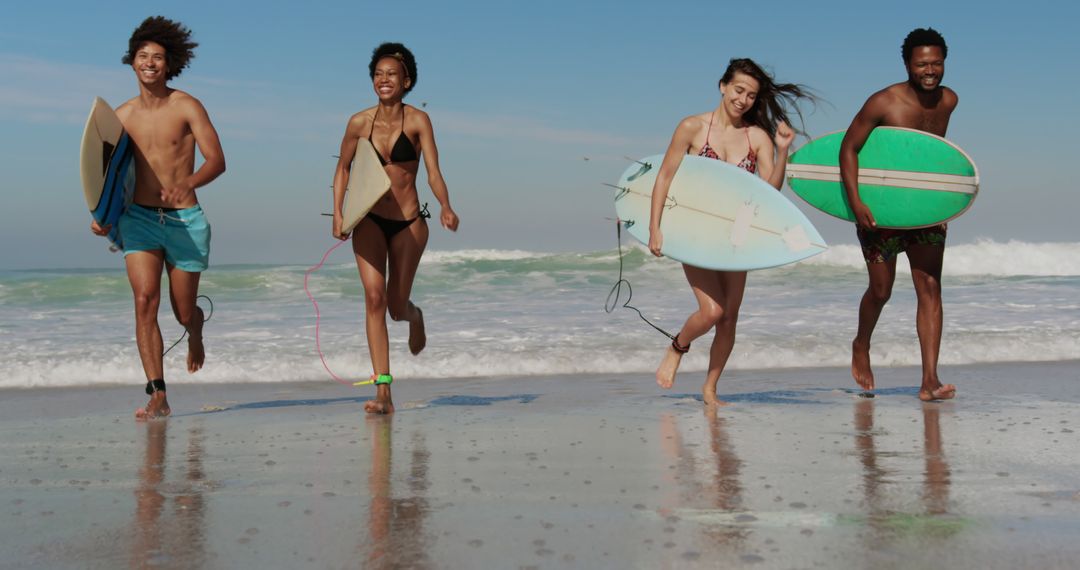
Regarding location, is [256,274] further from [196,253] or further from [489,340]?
[196,253]

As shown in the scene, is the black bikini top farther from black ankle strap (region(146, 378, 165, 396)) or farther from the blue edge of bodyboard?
black ankle strap (region(146, 378, 165, 396))

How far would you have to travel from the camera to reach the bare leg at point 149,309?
568 centimetres

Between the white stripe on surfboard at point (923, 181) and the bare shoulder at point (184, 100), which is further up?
A: the bare shoulder at point (184, 100)

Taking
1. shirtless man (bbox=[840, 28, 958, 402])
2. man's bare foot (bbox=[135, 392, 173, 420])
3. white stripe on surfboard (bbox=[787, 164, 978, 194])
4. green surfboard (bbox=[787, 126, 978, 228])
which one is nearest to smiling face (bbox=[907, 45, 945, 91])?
shirtless man (bbox=[840, 28, 958, 402])

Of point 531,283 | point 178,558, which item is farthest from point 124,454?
point 531,283

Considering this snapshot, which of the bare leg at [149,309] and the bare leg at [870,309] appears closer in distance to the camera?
the bare leg at [149,309]

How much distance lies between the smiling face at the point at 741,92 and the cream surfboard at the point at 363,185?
70.7 inches

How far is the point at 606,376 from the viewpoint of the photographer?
753 centimetres

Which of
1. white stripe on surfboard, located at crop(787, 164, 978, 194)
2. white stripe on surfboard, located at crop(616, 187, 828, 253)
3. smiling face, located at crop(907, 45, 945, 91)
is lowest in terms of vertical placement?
white stripe on surfboard, located at crop(616, 187, 828, 253)

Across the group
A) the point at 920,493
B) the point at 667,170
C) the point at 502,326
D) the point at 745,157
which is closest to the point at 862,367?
the point at 745,157

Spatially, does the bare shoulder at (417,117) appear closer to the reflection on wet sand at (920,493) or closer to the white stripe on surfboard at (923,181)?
the white stripe on surfboard at (923,181)

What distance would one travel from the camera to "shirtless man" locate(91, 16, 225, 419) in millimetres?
5691

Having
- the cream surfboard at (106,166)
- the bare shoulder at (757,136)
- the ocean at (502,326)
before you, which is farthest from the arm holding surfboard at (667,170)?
the cream surfboard at (106,166)

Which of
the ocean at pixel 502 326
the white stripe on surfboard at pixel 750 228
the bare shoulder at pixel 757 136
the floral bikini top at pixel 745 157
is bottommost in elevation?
the ocean at pixel 502 326
